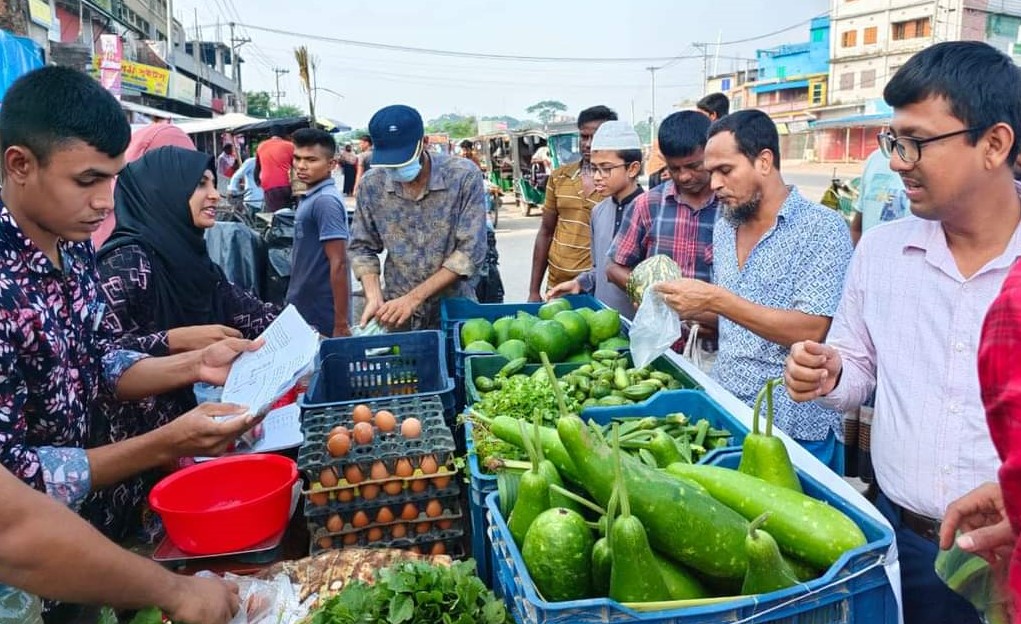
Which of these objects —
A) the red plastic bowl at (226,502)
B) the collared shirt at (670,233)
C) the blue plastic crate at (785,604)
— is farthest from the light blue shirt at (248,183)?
the blue plastic crate at (785,604)

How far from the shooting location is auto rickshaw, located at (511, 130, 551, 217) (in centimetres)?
2150

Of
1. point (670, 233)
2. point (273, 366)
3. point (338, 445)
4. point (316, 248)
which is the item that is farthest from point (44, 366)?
point (316, 248)

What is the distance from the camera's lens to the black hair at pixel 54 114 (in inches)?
67.1

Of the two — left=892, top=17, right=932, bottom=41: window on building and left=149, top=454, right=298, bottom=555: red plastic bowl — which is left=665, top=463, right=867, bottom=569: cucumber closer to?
left=149, top=454, right=298, bottom=555: red plastic bowl

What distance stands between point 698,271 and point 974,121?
1870 mm

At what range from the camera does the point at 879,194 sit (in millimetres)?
4793

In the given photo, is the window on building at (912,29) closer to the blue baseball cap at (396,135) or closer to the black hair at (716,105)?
the black hair at (716,105)

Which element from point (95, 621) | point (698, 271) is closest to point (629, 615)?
point (95, 621)

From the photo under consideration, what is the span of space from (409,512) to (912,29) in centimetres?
5308

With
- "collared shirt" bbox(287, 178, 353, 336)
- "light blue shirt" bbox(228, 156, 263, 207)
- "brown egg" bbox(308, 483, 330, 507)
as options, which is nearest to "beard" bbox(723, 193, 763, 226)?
"brown egg" bbox(308, 483, 330, 507)

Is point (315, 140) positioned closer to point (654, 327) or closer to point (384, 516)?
point (654, 327)

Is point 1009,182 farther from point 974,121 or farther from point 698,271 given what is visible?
point 698,271

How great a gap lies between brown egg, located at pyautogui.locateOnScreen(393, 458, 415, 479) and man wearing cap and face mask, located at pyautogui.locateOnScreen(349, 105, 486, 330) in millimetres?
1723

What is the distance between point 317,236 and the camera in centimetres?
502
